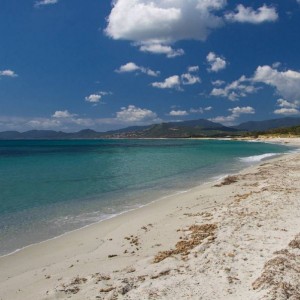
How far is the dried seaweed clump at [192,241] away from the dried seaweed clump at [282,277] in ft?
10.3

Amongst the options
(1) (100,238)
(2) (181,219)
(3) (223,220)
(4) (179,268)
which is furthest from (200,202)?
(4) (179,268)

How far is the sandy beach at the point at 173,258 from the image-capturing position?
30.1ft

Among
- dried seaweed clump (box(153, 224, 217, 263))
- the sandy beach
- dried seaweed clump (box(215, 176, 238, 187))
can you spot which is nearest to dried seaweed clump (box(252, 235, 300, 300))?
the sandy beach

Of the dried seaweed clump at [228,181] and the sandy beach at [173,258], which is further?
the dried seaweed clump at [228,181]

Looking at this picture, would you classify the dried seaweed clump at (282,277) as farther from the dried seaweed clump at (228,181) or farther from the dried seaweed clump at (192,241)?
the dried seaweed clump at (228,181)

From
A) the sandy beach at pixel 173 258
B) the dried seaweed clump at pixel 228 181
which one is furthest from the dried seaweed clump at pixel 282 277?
the dried seaweed clump at pixel 228 181

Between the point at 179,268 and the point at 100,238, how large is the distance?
6.19 meters

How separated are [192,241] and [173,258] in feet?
6.82

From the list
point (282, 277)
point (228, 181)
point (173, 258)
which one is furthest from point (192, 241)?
point (228, 181)

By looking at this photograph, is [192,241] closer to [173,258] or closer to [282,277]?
[173,258]

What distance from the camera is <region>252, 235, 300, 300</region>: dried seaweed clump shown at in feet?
26.8

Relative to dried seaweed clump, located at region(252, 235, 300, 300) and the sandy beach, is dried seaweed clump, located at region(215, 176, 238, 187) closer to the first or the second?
the sandy beach

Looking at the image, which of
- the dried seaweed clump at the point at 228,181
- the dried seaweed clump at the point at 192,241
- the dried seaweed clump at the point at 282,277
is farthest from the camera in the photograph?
the dried seaweed clump at the point at 228,181

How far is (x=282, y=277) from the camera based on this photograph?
895 centimetres
